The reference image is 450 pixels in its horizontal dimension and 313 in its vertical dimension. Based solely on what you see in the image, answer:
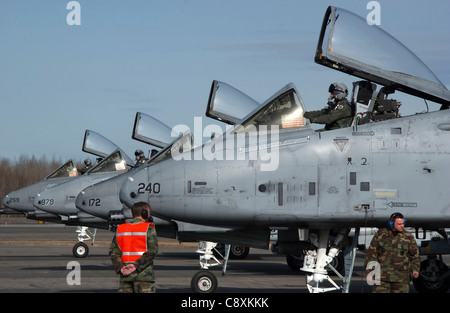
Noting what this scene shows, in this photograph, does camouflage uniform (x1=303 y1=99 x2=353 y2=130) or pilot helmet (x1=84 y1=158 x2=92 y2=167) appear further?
pilot helmet (x1=84 y1=158 x2=92 y2=167)

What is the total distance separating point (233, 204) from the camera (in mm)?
11438

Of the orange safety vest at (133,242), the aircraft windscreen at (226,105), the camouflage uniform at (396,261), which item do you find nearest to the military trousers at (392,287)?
the camouflage uniform at (396,261)

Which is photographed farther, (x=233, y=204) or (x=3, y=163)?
(x=3, y=163)

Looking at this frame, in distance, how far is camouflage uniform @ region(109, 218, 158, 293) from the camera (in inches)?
348

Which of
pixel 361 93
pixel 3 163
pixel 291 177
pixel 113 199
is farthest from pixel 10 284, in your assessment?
pixel 3 163

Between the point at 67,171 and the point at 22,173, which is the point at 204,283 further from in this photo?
the point at 22,173

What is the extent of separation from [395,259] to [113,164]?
14875mm

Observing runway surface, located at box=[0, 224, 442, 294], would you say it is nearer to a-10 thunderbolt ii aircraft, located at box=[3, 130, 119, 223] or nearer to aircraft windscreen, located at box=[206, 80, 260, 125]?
a-10 thunderbolt ii aircraft, located at box=[3, 130, 119, 223]

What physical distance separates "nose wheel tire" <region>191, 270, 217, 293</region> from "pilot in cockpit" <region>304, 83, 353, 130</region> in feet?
10.0

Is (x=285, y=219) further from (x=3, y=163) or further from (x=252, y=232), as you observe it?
(x=3, y=163)

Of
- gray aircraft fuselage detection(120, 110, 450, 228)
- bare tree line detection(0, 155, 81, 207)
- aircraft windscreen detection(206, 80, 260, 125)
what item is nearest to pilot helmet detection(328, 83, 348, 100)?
gray aircraft fuselage detection(120, 110, 450, 228)

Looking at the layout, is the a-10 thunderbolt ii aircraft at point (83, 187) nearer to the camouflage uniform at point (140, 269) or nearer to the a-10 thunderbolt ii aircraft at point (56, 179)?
the a-10 thunderbolt ii aircraft at point (56, 179)

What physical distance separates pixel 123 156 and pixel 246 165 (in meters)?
12.9
